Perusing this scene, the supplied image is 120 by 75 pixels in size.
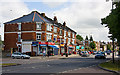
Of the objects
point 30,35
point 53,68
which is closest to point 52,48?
point 30,35

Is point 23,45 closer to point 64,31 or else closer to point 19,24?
point 19,24

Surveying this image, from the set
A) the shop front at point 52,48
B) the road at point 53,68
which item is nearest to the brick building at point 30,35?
the shop front at point 52,48

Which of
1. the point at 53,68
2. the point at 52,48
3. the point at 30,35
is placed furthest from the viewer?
the point at 52,48

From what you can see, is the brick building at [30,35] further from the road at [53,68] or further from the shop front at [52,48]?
the road at [53,68]

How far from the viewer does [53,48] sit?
54.0 m

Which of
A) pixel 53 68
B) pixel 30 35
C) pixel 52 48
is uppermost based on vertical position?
pixel 30 35

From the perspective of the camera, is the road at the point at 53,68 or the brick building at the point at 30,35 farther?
the brick building at the point at 30,35

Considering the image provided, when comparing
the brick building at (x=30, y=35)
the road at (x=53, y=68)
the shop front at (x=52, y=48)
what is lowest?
the road at (x=53, y=68)

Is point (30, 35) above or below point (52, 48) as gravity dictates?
above

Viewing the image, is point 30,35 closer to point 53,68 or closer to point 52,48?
point 52,48

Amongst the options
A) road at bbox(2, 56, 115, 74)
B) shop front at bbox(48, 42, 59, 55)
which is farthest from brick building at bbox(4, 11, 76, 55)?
road at bbox(2, 56, 115, 74)

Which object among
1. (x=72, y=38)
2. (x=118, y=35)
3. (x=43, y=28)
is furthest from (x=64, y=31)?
(x=118, y=35)

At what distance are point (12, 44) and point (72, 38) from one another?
2724 centimetres

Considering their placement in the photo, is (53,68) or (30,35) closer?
(53,68)
